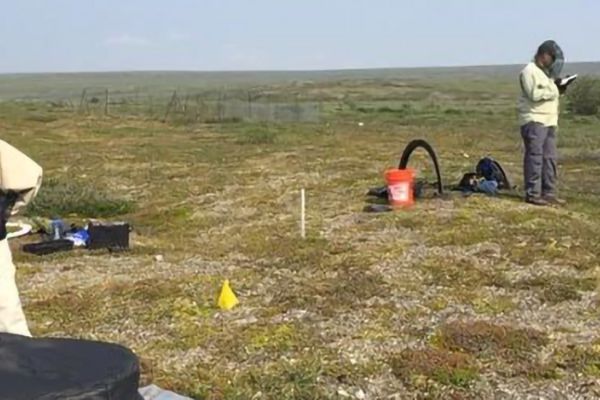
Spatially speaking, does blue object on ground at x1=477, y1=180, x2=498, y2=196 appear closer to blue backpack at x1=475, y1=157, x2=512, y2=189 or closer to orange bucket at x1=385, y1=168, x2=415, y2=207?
blue backpack at x1=475, y1=157, x2=512, y2=189

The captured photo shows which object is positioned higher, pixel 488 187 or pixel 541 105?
pixel 541 105

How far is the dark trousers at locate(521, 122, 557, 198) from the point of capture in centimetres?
1036

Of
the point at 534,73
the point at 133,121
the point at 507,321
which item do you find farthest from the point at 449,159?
the point at 133,121

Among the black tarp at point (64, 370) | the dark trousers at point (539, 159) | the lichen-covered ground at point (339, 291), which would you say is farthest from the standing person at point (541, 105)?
the black tarp at point (64, 370)

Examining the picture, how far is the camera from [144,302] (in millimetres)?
7375

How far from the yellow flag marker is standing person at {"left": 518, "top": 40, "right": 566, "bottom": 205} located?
4439 millimetres

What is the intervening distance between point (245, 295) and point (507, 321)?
2032mm

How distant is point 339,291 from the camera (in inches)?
297

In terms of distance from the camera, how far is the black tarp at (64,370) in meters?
2.94

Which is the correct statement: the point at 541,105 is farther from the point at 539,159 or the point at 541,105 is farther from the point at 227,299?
the point at 227,299

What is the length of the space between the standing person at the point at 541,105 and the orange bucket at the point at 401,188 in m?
1.30

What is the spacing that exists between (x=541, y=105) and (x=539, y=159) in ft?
1.93

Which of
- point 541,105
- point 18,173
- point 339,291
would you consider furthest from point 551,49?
point 18,173

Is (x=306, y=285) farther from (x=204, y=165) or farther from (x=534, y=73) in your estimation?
(x=204, y=165)
